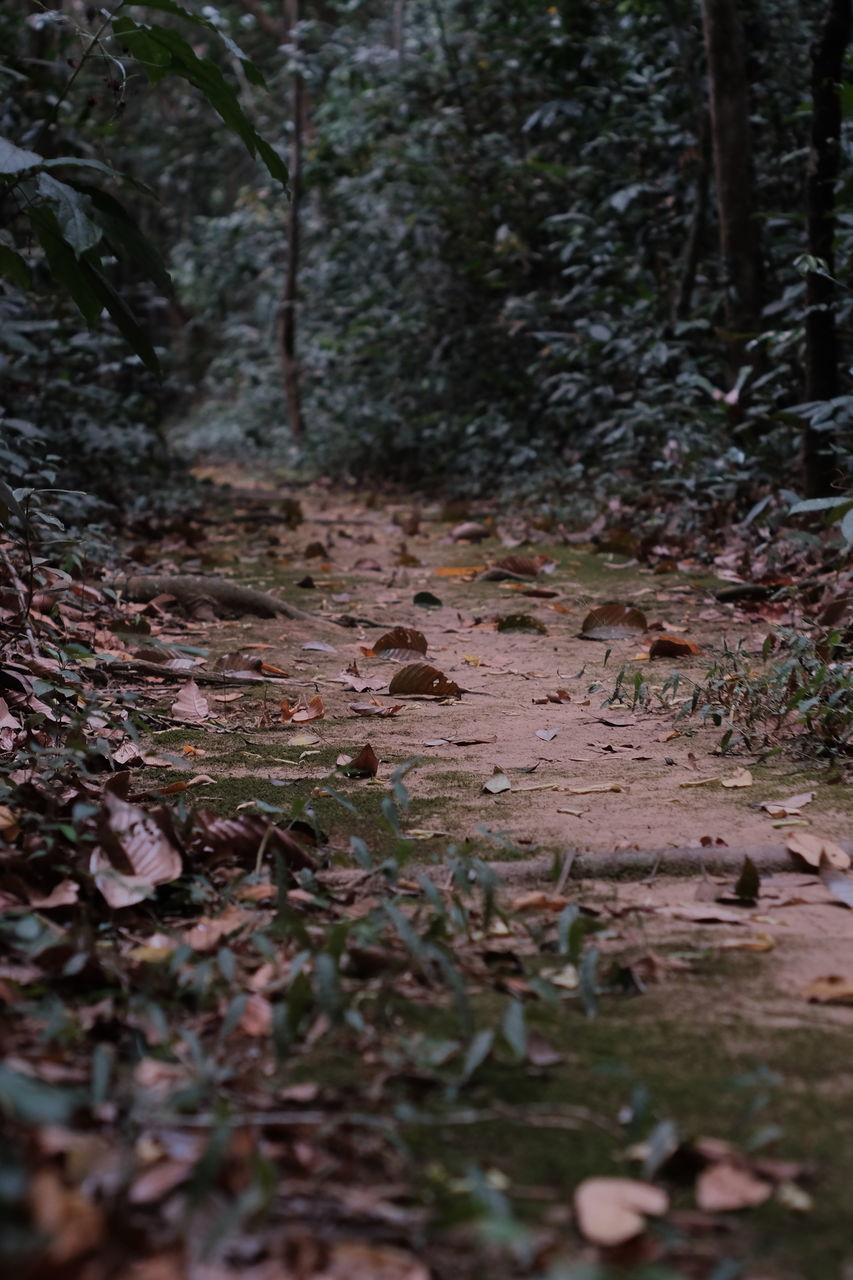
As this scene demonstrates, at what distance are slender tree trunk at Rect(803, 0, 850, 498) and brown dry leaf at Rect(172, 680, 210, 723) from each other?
103 inches

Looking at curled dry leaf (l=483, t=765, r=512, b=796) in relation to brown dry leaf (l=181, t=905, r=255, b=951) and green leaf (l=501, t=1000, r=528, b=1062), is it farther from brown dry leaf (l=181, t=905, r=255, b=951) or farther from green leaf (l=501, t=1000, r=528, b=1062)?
green leaf (l=501, t=1000, r=528, b=1062)

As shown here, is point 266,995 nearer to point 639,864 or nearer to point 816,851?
point 639,864

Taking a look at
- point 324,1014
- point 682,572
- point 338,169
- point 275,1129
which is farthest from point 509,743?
point 338,169

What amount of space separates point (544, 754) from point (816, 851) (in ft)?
2.48

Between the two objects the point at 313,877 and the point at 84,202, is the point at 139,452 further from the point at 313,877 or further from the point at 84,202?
the point at 313,877

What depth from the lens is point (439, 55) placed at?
9.33 meters

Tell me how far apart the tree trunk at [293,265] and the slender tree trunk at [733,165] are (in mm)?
5178

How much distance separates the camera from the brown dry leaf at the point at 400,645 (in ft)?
11.4

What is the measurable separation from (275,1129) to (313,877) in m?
0.64

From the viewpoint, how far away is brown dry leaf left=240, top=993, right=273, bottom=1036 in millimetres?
1243

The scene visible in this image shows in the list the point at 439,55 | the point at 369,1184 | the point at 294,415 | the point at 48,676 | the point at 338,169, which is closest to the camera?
the point at 369,1184

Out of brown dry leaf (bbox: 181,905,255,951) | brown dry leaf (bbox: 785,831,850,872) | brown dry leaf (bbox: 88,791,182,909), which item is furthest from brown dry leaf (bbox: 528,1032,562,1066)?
brown dry leaf (bbox: 785,831,850,872)

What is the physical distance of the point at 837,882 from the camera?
171cm

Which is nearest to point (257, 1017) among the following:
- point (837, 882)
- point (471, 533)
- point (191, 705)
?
point (837, 882)
